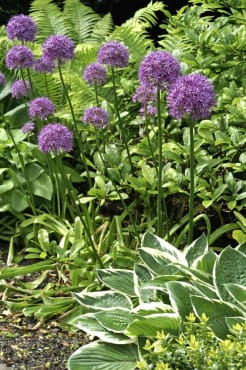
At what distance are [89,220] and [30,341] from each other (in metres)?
0.83

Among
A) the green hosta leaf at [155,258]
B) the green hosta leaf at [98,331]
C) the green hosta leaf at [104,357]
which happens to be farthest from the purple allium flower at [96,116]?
the green hosta leaf at [104,357]

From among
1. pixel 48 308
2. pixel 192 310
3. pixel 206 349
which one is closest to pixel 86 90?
pixel 48 308

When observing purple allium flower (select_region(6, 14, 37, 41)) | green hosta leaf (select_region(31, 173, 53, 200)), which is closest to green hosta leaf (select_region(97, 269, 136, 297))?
green hosta leaf (select_region(31, 173, 53, 200))

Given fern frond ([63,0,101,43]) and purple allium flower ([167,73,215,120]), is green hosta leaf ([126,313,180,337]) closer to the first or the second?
purple allium flower ([167,73,215,120])

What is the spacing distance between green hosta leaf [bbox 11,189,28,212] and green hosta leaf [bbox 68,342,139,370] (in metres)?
1.53

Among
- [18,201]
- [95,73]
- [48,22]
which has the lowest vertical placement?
[18,201]

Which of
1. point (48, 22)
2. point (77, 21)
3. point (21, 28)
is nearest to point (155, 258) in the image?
point (21, 28)

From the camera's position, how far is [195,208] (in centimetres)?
387

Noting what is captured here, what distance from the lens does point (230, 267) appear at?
278 centimetres

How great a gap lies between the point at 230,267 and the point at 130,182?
1.21 metres

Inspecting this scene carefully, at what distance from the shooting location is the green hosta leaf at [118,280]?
3082 millimetres

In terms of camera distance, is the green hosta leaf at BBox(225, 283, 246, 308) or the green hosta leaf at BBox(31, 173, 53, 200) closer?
the green hosta leaf at BBox(225, 283, 246, 308)

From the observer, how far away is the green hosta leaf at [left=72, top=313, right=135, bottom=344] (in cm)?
278

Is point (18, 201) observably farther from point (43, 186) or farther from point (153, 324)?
point (153, 324)
